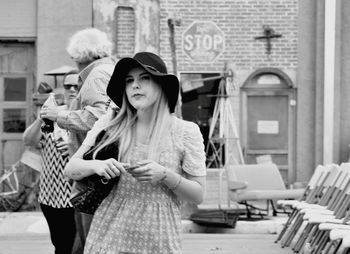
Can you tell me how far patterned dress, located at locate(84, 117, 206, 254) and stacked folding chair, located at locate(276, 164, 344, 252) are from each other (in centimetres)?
582

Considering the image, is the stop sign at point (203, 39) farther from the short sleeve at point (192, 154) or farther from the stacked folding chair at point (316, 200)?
the short sleeve at point (192, 154)

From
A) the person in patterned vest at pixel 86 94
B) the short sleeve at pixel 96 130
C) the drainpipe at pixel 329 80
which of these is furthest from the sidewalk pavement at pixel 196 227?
the short sleeve at pixel 96 130

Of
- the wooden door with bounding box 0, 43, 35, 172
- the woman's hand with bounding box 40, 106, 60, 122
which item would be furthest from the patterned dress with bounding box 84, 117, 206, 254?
the wooden door with bounding box 0, 43, 35, 172

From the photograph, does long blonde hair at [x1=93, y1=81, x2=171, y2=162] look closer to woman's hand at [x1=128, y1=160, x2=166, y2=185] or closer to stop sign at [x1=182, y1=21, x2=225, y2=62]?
woman's hand at [x1=128, y1=160, x2=166, y2=185]

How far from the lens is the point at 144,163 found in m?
3.63

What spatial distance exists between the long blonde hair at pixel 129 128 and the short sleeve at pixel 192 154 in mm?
99

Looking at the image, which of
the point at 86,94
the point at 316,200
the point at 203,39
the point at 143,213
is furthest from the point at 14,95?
the point at 143,213

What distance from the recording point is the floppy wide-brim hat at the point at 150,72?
3875 millimetres

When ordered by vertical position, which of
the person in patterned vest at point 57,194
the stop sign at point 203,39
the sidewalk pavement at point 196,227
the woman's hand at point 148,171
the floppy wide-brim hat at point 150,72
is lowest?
the sidewalk pavement at point 196,227

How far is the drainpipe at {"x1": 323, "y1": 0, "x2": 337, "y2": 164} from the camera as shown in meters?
16.5

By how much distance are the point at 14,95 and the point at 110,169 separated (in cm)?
1315

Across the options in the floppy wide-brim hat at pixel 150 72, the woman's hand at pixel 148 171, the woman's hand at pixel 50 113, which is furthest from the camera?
the woman's hand at pixel 50 113

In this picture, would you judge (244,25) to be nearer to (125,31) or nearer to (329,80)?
(329,80)

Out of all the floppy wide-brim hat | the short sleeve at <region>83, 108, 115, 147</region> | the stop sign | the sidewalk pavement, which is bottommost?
the sidewalk pavement
